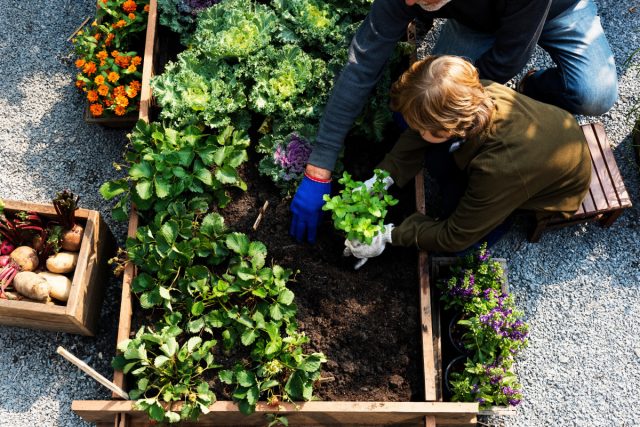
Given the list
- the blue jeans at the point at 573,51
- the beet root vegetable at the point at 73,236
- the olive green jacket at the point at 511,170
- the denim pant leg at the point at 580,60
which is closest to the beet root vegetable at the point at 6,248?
the beet root vegetable at the point at 73,236

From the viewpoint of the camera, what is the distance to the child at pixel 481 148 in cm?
209

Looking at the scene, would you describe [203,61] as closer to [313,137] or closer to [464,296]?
[313,137]

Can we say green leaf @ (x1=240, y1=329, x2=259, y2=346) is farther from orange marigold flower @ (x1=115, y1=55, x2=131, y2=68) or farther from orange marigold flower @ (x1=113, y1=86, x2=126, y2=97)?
orange marigold flower @ (x1=115, y1=55, x2=131, y2=68)

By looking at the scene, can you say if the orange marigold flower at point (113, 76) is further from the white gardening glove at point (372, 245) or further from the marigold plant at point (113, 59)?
the white gardening glove at point (372, 245)

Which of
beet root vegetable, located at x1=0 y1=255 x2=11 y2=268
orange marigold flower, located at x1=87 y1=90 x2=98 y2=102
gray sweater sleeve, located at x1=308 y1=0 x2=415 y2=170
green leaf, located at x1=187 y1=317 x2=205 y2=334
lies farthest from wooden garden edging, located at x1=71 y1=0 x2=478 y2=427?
orange marigold flower, located at x1=87 y1=90 x2=98 y2=102

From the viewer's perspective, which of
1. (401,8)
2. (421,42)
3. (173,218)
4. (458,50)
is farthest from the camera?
(421,42)

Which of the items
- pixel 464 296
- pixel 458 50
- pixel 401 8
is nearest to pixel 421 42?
pixel 458 50

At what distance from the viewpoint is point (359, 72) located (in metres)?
2.54

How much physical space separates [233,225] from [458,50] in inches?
54.1

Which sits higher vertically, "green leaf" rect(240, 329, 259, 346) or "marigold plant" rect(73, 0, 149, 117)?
"marigold plant" rect(73, 0, 149, 117)

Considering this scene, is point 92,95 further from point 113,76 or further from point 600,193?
point 600,193

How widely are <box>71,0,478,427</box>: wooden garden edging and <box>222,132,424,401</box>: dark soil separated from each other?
0.08 meters

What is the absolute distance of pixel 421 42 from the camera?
338 cm

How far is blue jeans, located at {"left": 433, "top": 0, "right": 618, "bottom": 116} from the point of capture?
277 centimetres
